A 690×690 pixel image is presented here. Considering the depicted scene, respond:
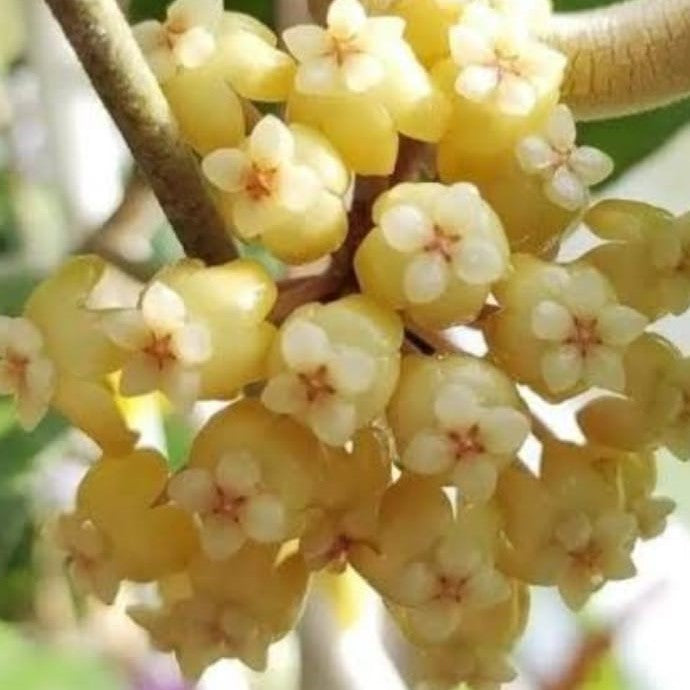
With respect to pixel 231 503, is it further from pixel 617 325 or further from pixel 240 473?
pixel 617 325

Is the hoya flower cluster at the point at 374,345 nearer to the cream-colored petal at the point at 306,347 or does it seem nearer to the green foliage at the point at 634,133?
the cream-colored petal at the point at 306,347

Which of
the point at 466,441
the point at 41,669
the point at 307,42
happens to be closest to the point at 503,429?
the point at 466,441

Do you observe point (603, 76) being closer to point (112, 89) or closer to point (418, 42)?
point (418, 42)

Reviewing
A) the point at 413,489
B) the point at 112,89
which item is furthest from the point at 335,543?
the point at 112,89

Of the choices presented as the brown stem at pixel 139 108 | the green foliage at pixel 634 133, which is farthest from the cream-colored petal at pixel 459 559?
the green foliage at pixel 634 133

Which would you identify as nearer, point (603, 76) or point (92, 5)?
point (92, 5)

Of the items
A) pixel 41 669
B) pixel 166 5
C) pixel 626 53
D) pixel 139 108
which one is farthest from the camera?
pixel 41 669

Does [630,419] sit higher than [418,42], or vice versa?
[418,42]

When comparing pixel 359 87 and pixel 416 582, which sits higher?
pixel 359 87
